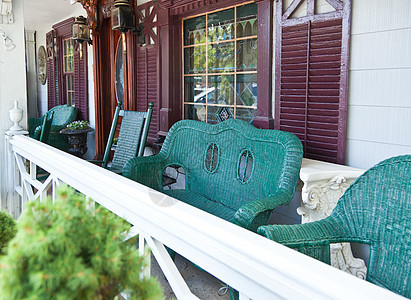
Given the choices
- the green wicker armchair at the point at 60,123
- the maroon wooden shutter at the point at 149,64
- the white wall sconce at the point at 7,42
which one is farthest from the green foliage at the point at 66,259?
the green wicker armchair at the point at 60,123

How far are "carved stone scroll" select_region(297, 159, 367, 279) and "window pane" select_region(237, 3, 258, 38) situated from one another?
133 cm

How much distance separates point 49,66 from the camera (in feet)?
23.6

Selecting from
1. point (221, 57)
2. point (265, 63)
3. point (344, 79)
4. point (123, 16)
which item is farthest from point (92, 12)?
point (344, 79)

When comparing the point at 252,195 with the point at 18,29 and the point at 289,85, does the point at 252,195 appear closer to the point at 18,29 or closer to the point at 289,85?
the point at 289,85

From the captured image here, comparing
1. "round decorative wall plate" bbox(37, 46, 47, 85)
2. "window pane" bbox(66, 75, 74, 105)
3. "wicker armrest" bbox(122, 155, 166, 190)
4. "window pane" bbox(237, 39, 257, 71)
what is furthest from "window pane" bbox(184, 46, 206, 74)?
"round decorative wall plate" bbox(37, 46, 47, 85)

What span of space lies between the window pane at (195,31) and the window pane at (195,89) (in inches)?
12.9

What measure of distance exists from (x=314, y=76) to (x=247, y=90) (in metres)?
0.71

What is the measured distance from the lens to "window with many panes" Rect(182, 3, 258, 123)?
3.03m

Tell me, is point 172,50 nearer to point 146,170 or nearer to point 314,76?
point 146,170

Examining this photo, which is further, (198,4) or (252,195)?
(198,4)

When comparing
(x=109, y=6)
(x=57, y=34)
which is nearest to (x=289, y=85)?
(x=109, y=6)

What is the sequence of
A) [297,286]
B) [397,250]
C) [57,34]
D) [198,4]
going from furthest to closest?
[57,34]
[198,4]
[397,250]
[297,286]

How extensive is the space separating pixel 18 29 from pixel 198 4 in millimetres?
1472

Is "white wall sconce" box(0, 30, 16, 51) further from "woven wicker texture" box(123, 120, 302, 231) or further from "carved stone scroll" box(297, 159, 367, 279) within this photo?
"carved stone scroll" box(297, 159, 367, 279)
